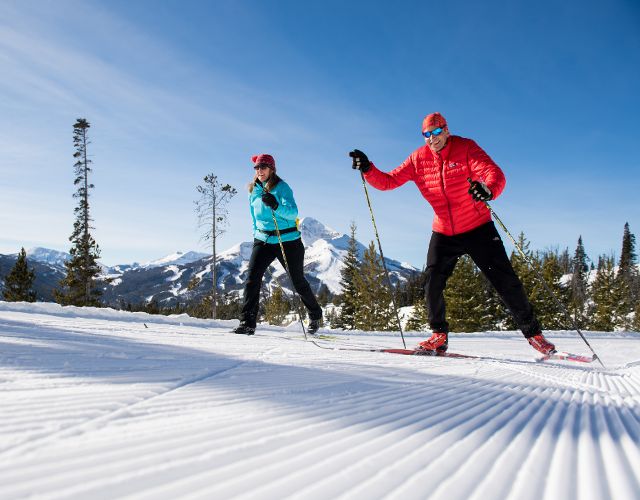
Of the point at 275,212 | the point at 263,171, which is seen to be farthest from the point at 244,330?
the point at 263,171

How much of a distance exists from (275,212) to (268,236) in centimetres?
39

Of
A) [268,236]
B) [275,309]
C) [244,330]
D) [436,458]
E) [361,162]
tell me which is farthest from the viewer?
[275,309]

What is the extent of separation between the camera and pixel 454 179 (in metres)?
4.44

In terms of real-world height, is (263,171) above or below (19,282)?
above

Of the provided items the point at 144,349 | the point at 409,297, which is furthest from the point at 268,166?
the point at 409,297

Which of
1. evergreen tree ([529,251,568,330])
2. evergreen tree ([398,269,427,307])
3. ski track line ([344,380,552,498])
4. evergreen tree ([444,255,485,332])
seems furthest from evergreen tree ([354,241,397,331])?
ski track line ([344,380,552,498])

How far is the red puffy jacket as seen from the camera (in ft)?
14.3

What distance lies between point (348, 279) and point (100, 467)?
36.6 meters

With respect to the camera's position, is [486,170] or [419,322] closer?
[486,170]

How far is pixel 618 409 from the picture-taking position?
172cm

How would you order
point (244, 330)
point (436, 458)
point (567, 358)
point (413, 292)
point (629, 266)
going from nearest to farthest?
point (436, 458), point (567, 358), point (244, 330), point (413, 292), point (629, 266)

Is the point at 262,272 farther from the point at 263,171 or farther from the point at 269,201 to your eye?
the point at 263,171

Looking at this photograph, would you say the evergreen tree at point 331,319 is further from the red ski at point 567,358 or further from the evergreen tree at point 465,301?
the red ski at point 567,358

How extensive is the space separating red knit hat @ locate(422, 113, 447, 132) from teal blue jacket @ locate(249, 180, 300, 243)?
2.11 m
